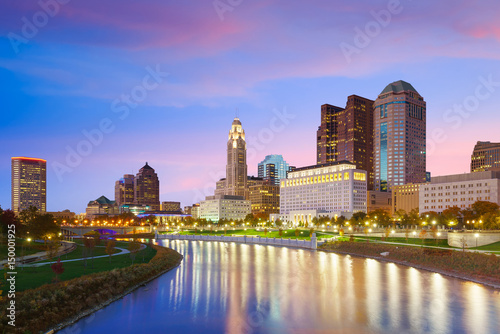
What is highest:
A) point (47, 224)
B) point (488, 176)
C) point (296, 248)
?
point (488, 176)

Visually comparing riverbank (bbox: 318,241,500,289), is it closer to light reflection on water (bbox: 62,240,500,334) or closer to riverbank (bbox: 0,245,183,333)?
light reflection on water (bbox: 62,240,500,334)

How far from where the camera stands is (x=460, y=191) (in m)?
177

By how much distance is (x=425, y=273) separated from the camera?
51.9m

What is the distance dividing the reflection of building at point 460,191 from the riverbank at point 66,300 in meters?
169

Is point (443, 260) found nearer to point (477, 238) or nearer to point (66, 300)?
point (477, 238)

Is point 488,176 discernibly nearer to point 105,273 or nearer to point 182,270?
point 182,270

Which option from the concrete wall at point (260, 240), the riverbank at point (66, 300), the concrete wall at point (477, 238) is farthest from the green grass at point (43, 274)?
the concrete wall at point (477, 238)

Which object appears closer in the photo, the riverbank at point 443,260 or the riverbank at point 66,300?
the riverbank at point 66,300

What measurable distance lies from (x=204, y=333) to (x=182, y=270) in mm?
29627

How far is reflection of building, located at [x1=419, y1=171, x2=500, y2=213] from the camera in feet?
549

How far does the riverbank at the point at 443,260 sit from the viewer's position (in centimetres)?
4531

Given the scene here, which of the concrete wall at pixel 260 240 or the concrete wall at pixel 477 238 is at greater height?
the concrete wall at pixel 477 238

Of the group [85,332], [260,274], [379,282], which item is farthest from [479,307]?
[85,332]

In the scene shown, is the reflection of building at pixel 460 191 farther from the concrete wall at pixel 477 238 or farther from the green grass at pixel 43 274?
the green grass at pixel 43 274
